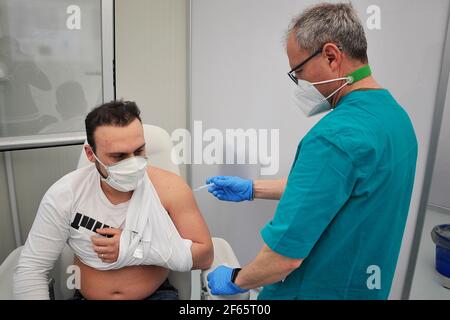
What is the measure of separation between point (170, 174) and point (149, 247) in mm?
325

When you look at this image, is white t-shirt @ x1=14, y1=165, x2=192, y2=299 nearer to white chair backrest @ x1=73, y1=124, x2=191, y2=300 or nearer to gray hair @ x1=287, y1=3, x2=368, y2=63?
white chair backrest @ x1=73, y1=124, x2=191, y2=300

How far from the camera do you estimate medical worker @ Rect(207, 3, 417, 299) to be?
72 centimetres

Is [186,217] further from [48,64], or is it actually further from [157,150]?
[48,64]

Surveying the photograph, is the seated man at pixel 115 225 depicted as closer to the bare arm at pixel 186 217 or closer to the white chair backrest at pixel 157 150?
the bare arm at pixel 186 217

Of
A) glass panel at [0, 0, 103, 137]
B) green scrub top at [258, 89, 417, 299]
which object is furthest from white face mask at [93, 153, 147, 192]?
glass panel at [0, 0, 103, 137]

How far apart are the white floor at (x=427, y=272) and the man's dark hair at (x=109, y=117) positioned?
1.15m

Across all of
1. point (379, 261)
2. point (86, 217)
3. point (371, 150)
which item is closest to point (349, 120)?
point (371, 150)

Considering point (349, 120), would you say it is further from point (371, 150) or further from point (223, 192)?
point (223, 192)

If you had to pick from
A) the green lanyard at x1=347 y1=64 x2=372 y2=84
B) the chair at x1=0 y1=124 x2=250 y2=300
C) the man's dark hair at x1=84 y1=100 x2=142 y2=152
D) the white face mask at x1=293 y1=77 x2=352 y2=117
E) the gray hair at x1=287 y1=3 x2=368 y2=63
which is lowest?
the chair at x1=0 y1=124 x2=250 y2=300

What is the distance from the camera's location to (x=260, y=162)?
1.70m

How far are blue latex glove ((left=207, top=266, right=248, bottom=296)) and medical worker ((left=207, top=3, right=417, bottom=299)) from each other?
85 millimetres

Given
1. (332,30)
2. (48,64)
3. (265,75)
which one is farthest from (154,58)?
(332,30)

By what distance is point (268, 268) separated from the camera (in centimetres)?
82

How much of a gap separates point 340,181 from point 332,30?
1.29 ft
